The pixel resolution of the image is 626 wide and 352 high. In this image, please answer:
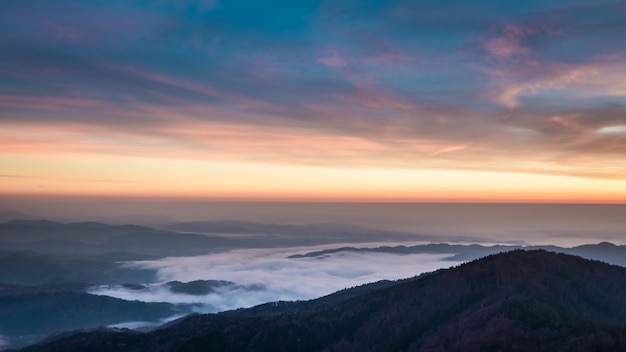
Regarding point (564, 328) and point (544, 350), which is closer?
point (544, 350)

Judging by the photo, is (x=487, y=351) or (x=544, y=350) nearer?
(x=544, y=350)

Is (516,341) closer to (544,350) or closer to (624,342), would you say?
(544,350)

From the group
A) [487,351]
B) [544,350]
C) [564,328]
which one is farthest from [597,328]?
[487,351]

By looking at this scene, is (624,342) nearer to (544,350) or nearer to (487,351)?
(544,350)

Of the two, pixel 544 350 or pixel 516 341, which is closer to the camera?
pixel 544 350

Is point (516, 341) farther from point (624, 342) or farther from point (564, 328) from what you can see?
point (624, 342)

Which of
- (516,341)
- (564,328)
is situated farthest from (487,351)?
(564,328)

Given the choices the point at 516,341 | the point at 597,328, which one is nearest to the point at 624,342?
the point at 597,328
